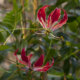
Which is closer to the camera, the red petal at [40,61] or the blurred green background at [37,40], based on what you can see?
the red petal at [40,61]

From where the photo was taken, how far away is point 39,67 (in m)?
0.80

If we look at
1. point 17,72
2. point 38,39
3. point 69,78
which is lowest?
point 69,78

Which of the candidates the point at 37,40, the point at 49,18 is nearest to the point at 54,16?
the point at 49,18

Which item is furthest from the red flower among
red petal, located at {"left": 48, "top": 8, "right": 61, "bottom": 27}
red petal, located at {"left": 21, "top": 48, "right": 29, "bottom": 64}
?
red petal, located at {"left": 21, "top": 48, "right": 29, "bottom": 64}

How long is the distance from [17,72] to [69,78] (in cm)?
35

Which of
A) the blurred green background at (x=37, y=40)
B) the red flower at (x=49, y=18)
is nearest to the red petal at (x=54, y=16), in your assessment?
the red flower at (x=49, y=18)

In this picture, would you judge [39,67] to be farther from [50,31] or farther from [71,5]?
[71,5]

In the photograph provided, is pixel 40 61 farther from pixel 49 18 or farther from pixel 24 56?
pixel 49 18

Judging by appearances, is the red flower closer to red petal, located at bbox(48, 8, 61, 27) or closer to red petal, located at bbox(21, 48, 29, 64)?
red petal, located at bbox(48, 8, 61, 27)

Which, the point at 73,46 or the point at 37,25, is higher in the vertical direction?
the point at 37,25

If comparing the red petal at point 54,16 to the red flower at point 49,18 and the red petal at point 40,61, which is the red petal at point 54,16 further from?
the red petal at point 40,61

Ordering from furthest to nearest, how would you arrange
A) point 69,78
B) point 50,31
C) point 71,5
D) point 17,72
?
point 69,78 < point 71,5 < point 17,72 < point 50,31

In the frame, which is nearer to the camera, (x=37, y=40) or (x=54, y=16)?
(x=54, y=16)

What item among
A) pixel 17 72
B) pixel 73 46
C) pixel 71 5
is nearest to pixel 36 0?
pixel 71 5
